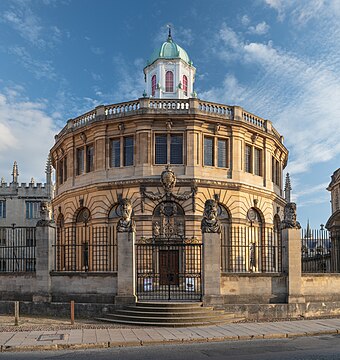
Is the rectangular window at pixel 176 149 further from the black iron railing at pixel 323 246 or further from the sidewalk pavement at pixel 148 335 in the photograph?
the sidewalk pavement at pixel 148 335

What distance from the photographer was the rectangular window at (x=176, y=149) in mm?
33219

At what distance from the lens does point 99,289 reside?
21375 mm

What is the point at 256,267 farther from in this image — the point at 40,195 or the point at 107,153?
the point at 40,195

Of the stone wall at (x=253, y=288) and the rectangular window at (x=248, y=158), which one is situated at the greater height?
the rectangular window at (x=248, y=158)

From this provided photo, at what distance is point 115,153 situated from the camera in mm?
34344

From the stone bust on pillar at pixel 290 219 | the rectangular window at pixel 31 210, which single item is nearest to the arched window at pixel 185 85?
the rectangular window at pixel 31 210

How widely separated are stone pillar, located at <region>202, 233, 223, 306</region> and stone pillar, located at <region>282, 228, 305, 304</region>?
330 cm

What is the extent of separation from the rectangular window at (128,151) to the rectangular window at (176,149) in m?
2.81

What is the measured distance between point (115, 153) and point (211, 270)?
51.2 feet

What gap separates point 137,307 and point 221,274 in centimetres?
391

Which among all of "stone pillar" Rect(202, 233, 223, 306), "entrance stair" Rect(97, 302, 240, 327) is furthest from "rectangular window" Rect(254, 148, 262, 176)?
"entrance stair" Rect(97, 302, 240, 327)

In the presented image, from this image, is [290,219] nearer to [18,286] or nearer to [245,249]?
[245,249]

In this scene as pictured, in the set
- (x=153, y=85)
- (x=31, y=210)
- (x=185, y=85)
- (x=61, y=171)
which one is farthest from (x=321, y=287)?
(x=31, y=210)

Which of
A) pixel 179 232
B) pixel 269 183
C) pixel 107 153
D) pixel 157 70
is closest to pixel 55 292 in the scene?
pixel 179 232
